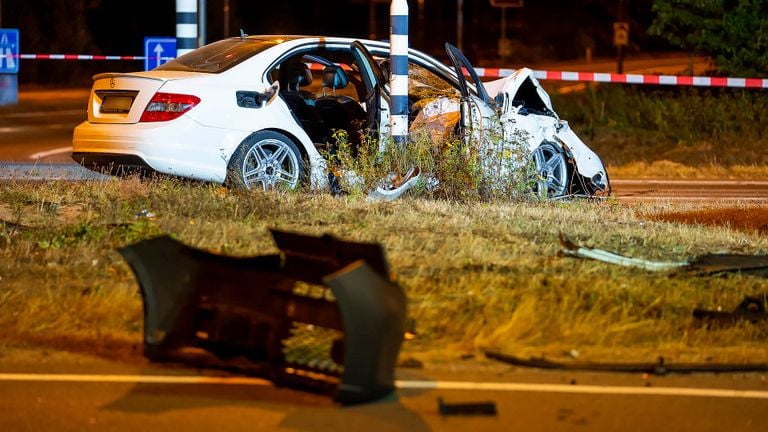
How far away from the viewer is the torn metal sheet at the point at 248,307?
5.98 metres

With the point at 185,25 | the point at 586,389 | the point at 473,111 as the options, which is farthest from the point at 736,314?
the point at 185,25

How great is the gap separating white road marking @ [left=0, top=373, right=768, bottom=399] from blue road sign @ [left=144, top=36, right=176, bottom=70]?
12346mm

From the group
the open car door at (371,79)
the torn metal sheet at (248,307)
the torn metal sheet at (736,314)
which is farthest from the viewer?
the open car door at (371,79)

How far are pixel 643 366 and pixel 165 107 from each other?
558cm

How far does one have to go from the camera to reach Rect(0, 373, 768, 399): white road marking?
6059 millimetres

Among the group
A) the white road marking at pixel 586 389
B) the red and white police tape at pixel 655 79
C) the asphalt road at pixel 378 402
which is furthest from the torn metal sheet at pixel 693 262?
the red and white police tape at pixel 655 79

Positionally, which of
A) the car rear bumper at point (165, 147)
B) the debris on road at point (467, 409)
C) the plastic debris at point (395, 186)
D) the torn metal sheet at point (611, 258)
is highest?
the car rear bumper at point (165, 147)

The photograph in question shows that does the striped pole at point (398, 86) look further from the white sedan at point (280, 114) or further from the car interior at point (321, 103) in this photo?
the car interior at point (321, 103)

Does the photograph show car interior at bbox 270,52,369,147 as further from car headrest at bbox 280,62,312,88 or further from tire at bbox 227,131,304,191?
tire at bbox 227,131,304,191

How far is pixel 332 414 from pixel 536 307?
1.94 metres

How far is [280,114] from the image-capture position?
37.8 feet

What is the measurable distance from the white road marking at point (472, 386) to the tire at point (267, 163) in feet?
16.2

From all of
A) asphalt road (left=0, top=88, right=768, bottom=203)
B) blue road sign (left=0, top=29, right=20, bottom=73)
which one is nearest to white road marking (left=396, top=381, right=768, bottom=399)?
asphalt road (left=0, top=88, right=768, bottom=203)

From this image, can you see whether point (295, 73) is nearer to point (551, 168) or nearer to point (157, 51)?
point (551, 168)
